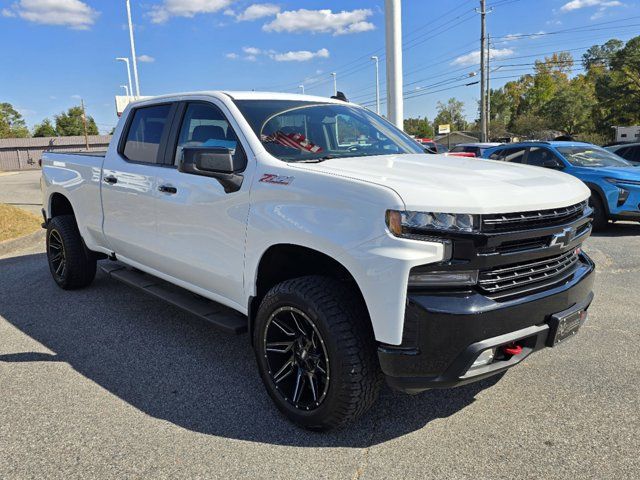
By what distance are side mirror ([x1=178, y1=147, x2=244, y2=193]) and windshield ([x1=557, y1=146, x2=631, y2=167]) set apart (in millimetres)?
8004

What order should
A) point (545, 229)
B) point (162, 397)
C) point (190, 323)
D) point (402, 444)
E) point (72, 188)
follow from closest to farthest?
point (545, 229), point (402, 444), point (162, 397), point (190, 323), point (72, 188)

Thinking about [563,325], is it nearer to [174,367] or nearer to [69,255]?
[174,367]

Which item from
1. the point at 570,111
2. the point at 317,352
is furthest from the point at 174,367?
the point at 570,111

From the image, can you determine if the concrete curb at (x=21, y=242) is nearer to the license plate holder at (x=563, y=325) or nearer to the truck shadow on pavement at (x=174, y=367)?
the truck shadow on pavement at (x=174, y=367)

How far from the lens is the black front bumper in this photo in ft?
7.97

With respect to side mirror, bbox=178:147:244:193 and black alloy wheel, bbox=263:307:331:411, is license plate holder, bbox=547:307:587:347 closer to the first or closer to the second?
black alloy wheel, bbox=263:307:331:411

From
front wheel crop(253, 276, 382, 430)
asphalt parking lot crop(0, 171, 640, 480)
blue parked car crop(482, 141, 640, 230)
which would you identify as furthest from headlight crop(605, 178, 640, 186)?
front wheel crop(253, 276, 382, 430)

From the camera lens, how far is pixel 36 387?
142 inches

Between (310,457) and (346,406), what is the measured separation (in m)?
0.34

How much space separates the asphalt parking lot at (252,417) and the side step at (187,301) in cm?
41

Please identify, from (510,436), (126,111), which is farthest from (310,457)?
(126,111)

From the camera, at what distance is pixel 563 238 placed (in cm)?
280

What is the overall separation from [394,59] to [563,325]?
1030 centimetres

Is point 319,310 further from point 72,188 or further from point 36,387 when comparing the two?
point 72,188
